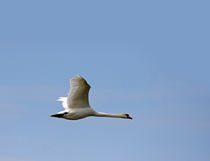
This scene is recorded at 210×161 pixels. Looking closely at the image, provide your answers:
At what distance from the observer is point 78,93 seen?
37281 millimetres

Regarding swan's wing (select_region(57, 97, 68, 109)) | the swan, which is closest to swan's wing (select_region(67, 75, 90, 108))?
Answer: the swan

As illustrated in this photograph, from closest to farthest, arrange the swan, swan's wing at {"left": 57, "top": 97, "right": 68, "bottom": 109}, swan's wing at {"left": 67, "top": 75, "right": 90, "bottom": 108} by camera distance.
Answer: swan's wing at {"left": 67, "top": 75, "right": 90, "bottom": 108} < the swan < swan's wing at {"left": 57, "top": 97, "right": 68, "bottom": 109}

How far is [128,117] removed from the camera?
4159 cm

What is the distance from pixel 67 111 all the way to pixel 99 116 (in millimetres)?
2472

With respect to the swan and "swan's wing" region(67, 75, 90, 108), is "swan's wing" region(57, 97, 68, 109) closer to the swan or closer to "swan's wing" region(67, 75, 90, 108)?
the swan

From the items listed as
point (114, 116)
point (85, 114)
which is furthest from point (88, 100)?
point (114, 116)

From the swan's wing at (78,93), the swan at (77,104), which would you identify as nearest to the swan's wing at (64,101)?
the swan at (77,104)

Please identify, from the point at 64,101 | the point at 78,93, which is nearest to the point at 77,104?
the point at 78,93

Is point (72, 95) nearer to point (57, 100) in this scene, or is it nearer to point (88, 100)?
point (88, 100)

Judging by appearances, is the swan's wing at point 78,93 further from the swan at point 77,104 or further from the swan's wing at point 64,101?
the swan's wing at point 64,101

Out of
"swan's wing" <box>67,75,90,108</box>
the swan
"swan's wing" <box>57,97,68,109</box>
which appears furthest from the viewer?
"swan's wing" <box>57,97,68,109</box>

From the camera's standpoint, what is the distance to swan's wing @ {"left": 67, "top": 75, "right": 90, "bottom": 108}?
3619cm

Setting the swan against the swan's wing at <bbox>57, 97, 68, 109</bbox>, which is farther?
the swan's wing at <bbox>57, 97, 68, 109</bbox>

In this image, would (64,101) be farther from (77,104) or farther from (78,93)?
(78,93)
